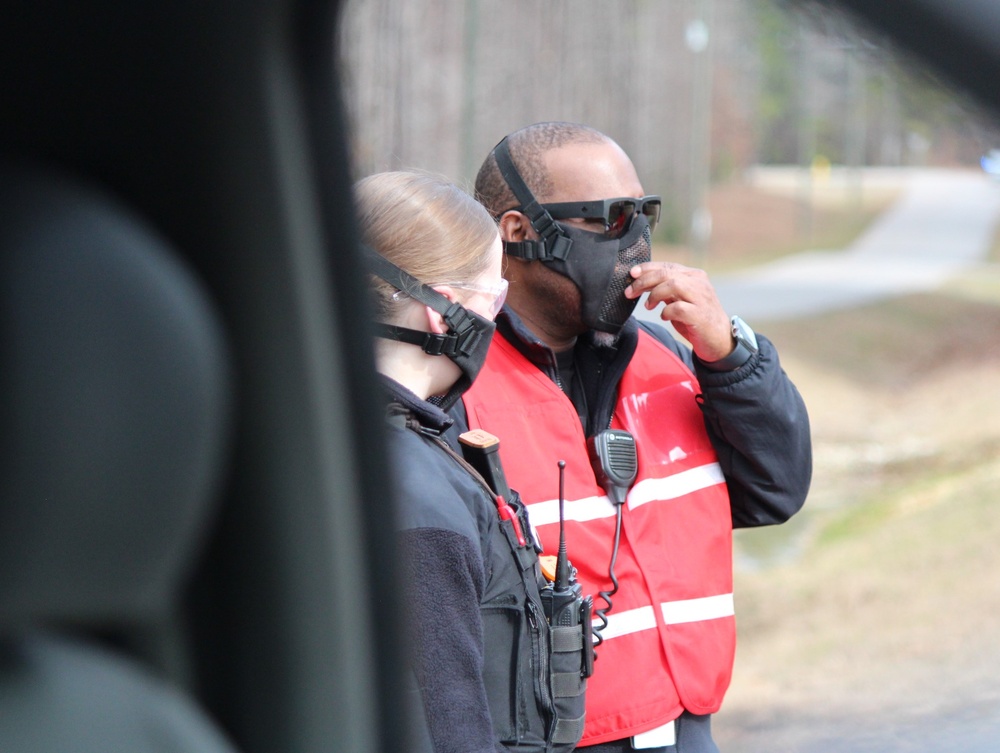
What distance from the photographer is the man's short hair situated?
2.73 meters

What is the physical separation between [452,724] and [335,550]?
1.01 metres

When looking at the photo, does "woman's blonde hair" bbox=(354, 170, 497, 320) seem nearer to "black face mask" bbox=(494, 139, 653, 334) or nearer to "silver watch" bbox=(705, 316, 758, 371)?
"black face mask" bbox=(494, 139, 653, 334)

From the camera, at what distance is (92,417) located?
739 millimetres

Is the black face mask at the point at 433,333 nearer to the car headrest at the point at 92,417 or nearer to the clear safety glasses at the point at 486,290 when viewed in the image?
the clear safety glasses at the point at 486,290

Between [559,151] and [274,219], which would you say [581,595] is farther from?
[274,219]

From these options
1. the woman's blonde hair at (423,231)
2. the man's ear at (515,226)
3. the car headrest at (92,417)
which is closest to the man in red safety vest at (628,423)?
the man's ear at (515,226)

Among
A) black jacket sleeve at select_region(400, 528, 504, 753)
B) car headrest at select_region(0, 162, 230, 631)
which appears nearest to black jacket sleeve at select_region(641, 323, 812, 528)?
black jacket sleeve at select_region(400, 528, 504, 753)

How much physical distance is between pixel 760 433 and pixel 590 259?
0.51 meters

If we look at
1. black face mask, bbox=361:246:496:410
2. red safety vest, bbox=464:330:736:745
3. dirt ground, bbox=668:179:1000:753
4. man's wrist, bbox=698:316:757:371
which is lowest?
dirt ground, bbox=668:179:1000:753

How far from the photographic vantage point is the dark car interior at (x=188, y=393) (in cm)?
75

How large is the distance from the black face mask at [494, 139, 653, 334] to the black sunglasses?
2 cm

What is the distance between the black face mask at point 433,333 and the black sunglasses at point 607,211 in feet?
1.80

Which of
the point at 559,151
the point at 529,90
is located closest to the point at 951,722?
the point at 559,151

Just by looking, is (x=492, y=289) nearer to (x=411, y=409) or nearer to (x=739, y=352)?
(x=411, y=409)
